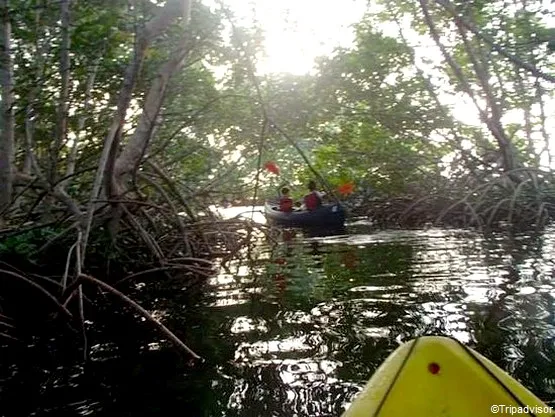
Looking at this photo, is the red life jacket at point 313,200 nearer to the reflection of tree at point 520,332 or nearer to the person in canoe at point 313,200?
the person in canoe at point 313,200

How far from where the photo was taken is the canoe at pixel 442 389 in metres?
1.54

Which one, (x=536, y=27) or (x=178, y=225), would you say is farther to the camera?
(x=536, y=27)

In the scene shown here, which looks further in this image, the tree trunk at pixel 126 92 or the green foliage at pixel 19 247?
the green foliage at pixel 19 247

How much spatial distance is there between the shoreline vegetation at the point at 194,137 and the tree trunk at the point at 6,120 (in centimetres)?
2

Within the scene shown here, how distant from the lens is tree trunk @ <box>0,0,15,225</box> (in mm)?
4789

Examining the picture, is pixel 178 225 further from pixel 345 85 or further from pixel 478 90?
pixel 478 90

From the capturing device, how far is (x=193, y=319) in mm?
4023

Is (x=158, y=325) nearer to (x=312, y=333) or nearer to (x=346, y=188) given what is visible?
(x=312, y=333)

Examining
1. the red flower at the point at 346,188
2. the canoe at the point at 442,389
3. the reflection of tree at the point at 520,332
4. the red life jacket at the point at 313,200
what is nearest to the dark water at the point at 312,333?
the reflection of tree at the point at 520,332

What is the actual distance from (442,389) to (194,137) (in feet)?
24.2

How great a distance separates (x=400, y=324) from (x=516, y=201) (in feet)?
20.8

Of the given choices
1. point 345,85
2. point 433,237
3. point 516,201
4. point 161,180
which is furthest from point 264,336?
point 345,85

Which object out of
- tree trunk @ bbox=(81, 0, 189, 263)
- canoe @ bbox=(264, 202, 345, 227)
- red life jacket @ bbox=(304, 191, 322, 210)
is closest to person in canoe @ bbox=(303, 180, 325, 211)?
red life jacket @ bbox=(304, 191, 322, 210)

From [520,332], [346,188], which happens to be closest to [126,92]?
[520,332]
